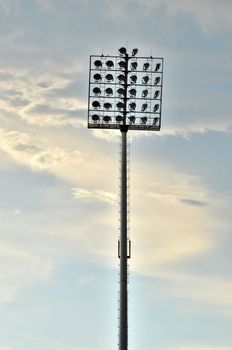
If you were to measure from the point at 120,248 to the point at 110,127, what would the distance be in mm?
9979

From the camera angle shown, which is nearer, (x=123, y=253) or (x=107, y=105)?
(x=123, y=253)

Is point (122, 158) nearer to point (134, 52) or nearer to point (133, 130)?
point (133, 130)

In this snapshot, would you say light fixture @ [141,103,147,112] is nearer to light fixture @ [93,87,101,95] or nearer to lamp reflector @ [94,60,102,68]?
light fixture @ [93,87,101,95]

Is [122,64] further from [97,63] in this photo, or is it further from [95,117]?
[95,117]

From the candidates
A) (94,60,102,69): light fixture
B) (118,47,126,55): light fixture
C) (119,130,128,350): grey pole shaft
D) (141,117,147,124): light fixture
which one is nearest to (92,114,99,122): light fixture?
(119,130,128,350): grey pole shaft

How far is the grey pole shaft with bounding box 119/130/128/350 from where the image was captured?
8112cm

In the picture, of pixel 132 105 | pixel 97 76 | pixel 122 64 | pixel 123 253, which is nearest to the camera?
pixel 123 253

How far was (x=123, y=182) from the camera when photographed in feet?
281

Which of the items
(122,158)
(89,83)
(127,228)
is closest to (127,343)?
(127,228)

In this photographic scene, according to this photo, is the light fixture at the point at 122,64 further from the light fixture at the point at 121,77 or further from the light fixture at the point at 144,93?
the light fixture at the point at 144,93

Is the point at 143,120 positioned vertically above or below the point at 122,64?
below

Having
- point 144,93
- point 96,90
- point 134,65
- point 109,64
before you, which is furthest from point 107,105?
point 134,65

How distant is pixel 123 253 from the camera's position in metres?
83.2

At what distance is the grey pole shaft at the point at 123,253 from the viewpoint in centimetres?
8112
